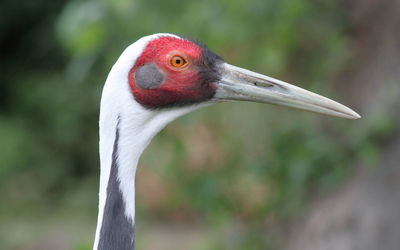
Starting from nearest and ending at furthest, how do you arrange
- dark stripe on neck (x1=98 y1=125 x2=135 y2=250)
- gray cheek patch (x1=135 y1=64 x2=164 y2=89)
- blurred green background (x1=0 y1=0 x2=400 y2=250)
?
dark stripe on neck (x1=98 y1=125 x2=135 y2=250), gray cheek patch (x1=135 y1=64 x2=164 y2=89), blurred green background (x1=0 y1=0 x2=400 y2=250)

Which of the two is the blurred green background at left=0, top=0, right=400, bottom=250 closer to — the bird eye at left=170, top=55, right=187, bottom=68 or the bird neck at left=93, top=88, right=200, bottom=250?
the bird eye at left=170, top=55, right=187, bottom=68

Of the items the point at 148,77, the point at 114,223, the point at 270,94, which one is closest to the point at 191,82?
the point at 148,77

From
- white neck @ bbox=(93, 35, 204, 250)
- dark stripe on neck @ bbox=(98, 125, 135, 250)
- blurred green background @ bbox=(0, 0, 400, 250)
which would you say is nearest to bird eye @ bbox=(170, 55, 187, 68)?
white neck @ bbox=(93, 35, 204, 250)

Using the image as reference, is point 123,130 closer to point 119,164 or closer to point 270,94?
point 119,164

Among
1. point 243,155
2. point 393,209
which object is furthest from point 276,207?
point 393,209

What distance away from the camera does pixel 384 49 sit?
22.5 feet

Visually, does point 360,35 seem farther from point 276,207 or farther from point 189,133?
point 189,133

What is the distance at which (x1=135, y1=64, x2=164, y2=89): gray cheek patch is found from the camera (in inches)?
139

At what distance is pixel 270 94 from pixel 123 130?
26.3 inches

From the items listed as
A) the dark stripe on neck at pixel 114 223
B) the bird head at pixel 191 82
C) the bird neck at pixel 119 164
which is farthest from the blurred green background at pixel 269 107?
the dark stripe on neck at pixel 114 223

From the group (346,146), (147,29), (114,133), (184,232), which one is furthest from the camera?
(184,232)

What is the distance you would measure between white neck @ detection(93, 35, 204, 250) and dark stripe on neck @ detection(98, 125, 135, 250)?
13 mm

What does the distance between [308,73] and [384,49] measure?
65 cm

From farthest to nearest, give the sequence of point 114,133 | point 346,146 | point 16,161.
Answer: point 16,161 → point 346,146 → point 114,133
